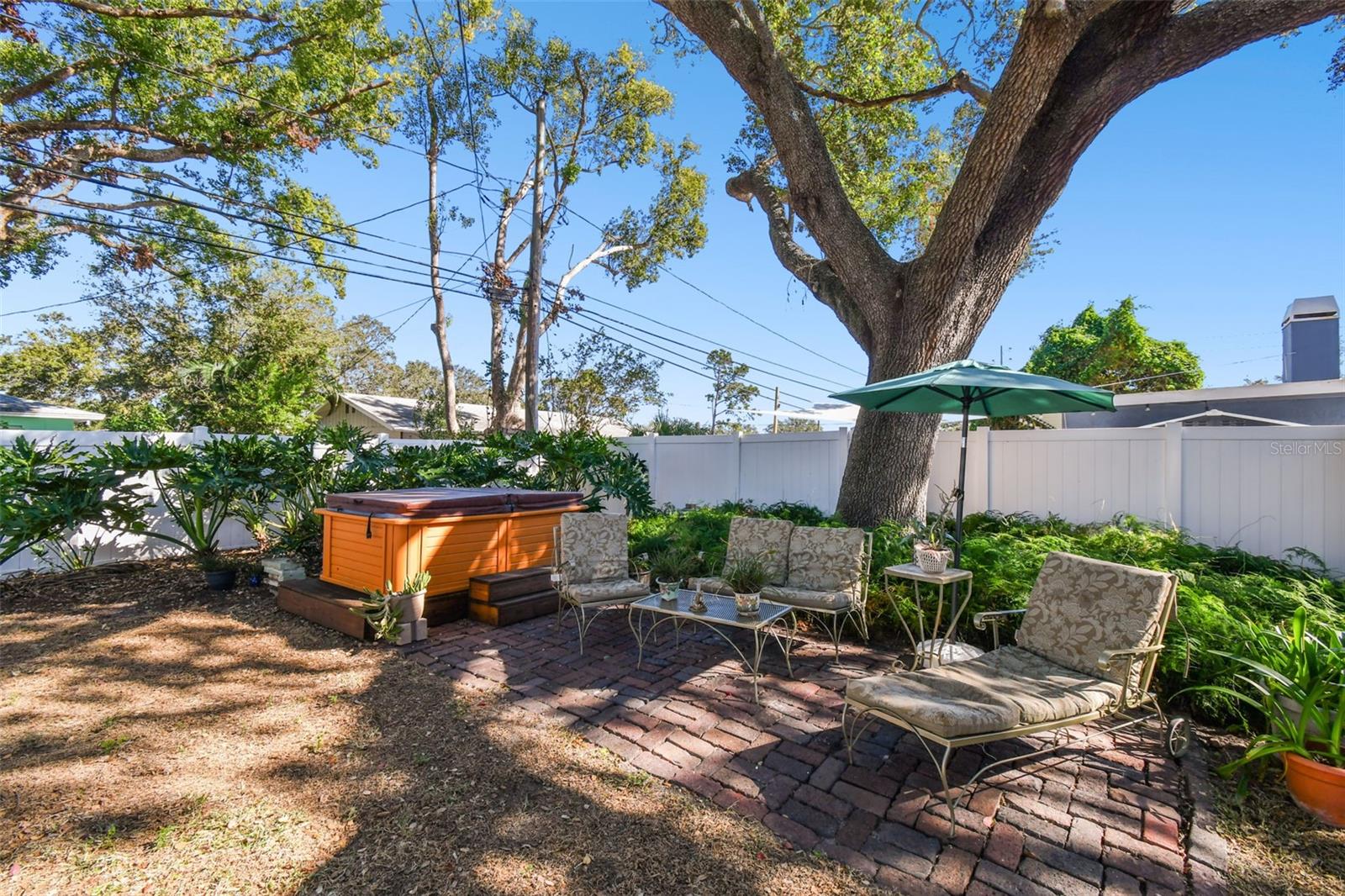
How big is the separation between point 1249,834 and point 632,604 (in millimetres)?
3018

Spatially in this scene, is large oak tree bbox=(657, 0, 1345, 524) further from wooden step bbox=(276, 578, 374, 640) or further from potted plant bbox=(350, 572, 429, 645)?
wooden step bbox=(276, 578, 374, 640)

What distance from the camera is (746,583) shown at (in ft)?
12.5

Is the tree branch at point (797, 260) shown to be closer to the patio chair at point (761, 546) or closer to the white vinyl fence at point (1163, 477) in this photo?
the white vinyl fence at point (1163, 477)

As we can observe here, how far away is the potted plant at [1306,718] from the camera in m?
2.23

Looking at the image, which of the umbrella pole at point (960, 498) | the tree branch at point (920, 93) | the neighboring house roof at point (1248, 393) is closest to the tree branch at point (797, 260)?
the tree branch at point (920, 93)

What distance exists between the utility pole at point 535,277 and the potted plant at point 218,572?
4973 mm

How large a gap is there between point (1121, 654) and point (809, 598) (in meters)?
1.82

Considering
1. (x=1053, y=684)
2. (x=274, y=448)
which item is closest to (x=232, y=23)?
(x=274, y=448)

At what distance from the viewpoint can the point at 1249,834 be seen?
2.17m

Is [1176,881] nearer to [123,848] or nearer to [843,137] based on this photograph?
[123,848]

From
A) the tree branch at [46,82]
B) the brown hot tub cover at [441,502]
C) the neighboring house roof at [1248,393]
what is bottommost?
the brown hot tub cover at [441,502]

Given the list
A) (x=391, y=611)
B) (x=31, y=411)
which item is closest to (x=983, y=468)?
(x=391, y=611)

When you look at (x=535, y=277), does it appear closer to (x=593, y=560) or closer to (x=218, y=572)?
(x=218, y=572)

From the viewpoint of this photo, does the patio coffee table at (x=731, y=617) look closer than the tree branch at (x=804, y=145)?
Yes
